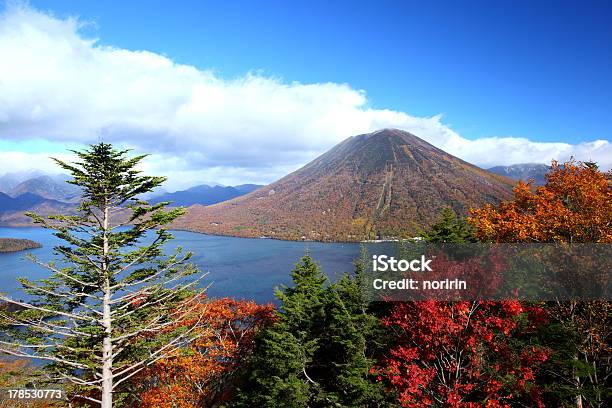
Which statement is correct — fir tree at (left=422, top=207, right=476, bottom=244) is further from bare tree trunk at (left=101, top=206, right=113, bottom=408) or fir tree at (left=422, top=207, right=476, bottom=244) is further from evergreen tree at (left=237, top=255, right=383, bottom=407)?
bare tree trunk at (left=101, top=206, right=113, bottom=408)

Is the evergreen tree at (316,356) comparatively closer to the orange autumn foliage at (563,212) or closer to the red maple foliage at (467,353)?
the red maple foliage at (467,353)

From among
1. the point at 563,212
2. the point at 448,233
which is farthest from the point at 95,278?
the point at 448,233

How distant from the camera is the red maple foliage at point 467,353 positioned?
36.6 feet

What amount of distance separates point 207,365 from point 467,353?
13568 millimetres

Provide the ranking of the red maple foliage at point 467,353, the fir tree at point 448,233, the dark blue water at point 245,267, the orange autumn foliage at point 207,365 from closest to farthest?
the red maple foliage at point 467,353
the orange autumn foliage at point 207,365
the fir tree at point 448,233
the dark blue water at point 245,267

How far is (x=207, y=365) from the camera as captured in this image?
19.5 meters

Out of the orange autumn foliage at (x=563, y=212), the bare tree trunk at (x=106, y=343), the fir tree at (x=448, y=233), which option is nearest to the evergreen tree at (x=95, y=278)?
the bare tree trunk at (x=106, y=343)

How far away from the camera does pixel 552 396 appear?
12.5 meters

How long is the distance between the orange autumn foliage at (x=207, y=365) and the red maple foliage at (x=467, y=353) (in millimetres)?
8864

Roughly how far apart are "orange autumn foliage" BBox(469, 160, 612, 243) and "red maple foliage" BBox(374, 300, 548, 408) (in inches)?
96.0

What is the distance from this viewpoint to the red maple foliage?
1115 cm

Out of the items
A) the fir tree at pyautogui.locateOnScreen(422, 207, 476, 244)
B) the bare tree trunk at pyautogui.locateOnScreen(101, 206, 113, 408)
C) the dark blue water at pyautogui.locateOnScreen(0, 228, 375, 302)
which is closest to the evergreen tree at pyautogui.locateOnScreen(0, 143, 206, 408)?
the bare tree trunk at pyautogui.locateOnScreen(101, 206, 113, 408)

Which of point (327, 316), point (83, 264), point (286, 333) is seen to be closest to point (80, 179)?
point (83, 264)

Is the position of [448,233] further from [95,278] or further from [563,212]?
[95,278]
